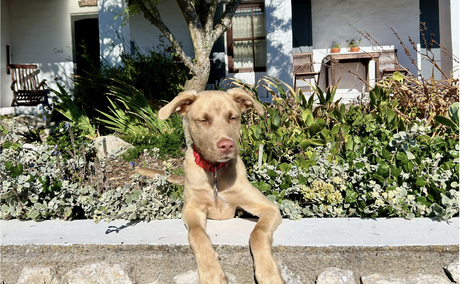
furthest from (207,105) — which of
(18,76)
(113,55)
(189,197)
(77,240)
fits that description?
(18,76)

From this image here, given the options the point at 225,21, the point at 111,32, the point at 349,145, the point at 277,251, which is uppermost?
the point at 111,32

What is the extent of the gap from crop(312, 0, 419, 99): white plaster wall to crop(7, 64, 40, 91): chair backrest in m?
8.16

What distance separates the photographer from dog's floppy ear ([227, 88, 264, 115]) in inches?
105

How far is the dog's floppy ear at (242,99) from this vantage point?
8.74 feet

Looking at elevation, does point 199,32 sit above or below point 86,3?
below

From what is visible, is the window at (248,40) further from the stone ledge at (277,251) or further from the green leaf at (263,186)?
the stone ledge at (277,251)

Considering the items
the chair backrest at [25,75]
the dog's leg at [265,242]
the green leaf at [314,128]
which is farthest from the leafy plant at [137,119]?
the chair backrest at [25,75]

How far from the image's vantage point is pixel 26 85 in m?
10.9

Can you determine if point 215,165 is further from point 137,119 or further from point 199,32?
point 137,119

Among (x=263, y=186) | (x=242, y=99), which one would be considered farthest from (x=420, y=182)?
(x=242, y=99)

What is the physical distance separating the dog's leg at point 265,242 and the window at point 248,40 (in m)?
7.69

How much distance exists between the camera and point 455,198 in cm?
242

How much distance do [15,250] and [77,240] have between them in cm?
41

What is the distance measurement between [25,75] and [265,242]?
11267 mm
